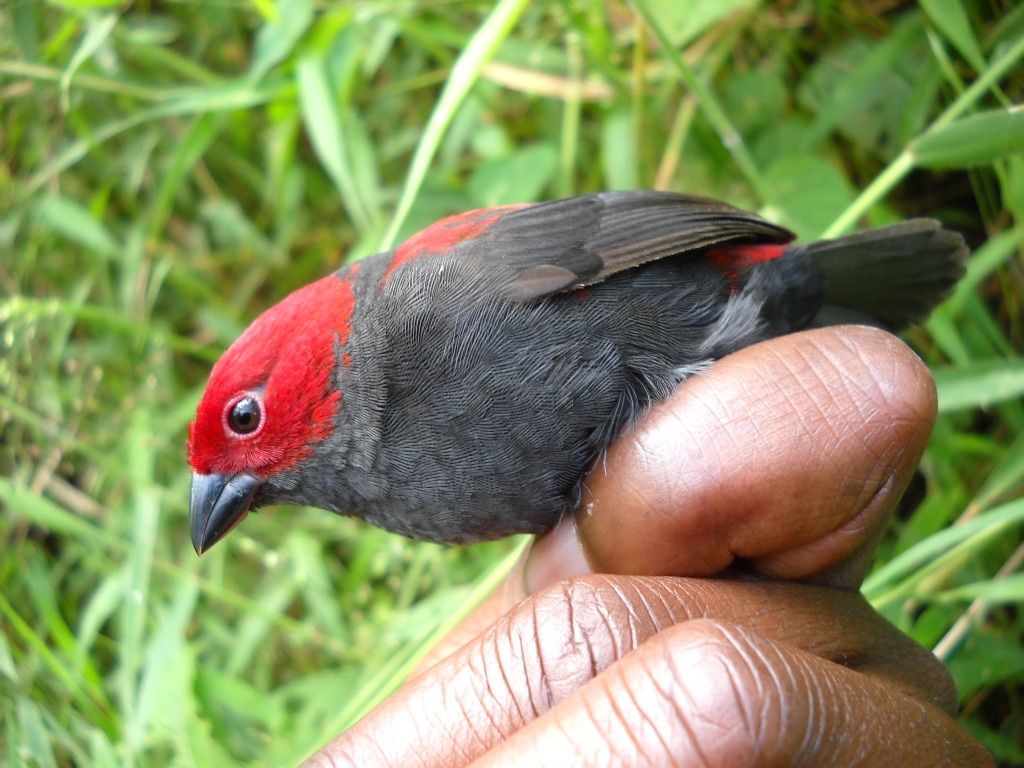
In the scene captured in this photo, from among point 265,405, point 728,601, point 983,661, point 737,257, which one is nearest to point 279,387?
point 265,405

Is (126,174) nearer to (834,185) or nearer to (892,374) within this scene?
(834,185)

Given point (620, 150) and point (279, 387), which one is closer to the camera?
point (279, 387)

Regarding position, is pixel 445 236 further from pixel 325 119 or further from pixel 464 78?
pixel 325 119

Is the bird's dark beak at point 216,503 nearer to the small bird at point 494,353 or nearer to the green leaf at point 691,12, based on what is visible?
the small bird at point 494,353

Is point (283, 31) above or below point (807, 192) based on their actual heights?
above

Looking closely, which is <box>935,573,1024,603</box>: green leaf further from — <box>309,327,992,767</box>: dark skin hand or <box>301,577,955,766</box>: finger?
<box>301,577,955,766</box>: finger

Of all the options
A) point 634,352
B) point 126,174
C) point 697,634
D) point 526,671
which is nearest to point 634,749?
point 697,634

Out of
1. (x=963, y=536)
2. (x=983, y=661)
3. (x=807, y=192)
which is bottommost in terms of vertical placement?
(x=983, y=661)
